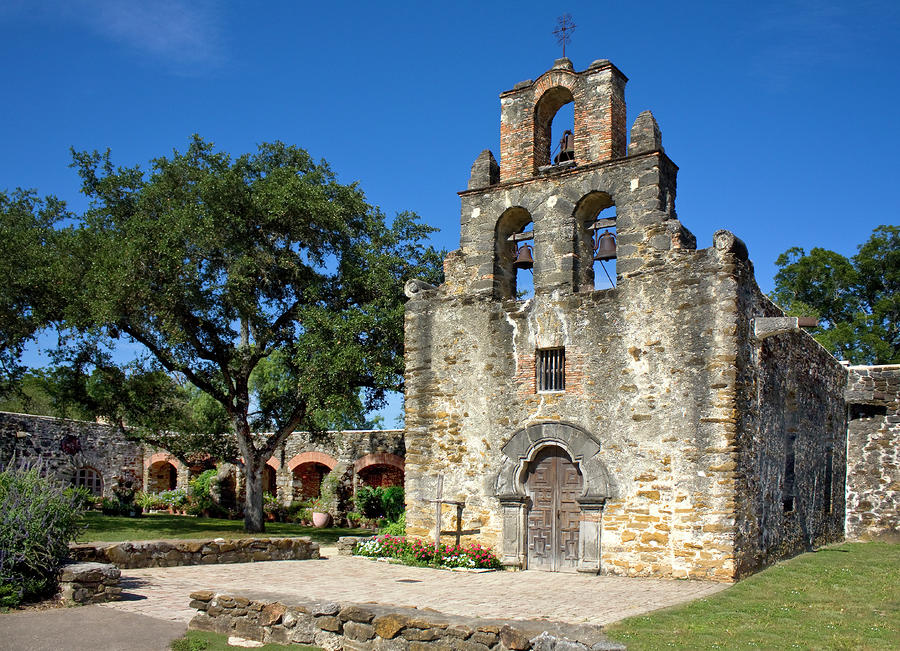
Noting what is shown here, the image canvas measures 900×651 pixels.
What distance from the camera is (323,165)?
64.7 ft

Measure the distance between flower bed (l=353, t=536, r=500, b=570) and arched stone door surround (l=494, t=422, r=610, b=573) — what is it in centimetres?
36

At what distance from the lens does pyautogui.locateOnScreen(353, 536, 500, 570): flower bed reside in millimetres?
12820

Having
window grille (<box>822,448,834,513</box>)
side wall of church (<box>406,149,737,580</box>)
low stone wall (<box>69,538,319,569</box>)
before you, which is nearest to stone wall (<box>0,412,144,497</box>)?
low stone wall (<box>69,538,319,569</box>)

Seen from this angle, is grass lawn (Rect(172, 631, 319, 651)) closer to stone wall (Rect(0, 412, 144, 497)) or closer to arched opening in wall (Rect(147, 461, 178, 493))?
stone wall (Rect(0, 412, 144, 497))

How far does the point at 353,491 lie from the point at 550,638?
1713 centimetres

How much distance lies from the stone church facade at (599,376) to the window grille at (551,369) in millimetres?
28

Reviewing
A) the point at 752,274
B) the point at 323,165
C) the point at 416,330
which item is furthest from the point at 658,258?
the point at 323,165

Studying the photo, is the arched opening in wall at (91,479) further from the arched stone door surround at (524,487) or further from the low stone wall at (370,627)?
the low stone wall at (370,627)

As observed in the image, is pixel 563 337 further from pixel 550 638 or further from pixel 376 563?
pixel 550 638

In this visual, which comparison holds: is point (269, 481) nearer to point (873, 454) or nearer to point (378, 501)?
point (378, 501)

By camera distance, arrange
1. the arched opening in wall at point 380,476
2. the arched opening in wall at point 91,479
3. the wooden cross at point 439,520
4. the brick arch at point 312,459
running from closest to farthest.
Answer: the wooden cross at point 439,520, the arched opening in wall at point 380,476, the brick arch at point 312,459, the arched opening in wall at point 91,479

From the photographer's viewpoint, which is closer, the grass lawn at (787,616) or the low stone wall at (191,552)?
the grass lawn at (787,616)

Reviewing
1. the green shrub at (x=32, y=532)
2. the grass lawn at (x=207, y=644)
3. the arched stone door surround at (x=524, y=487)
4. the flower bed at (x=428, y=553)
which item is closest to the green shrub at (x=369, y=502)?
the flower bed at (x=428, y=553)

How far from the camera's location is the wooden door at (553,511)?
41.1ft
